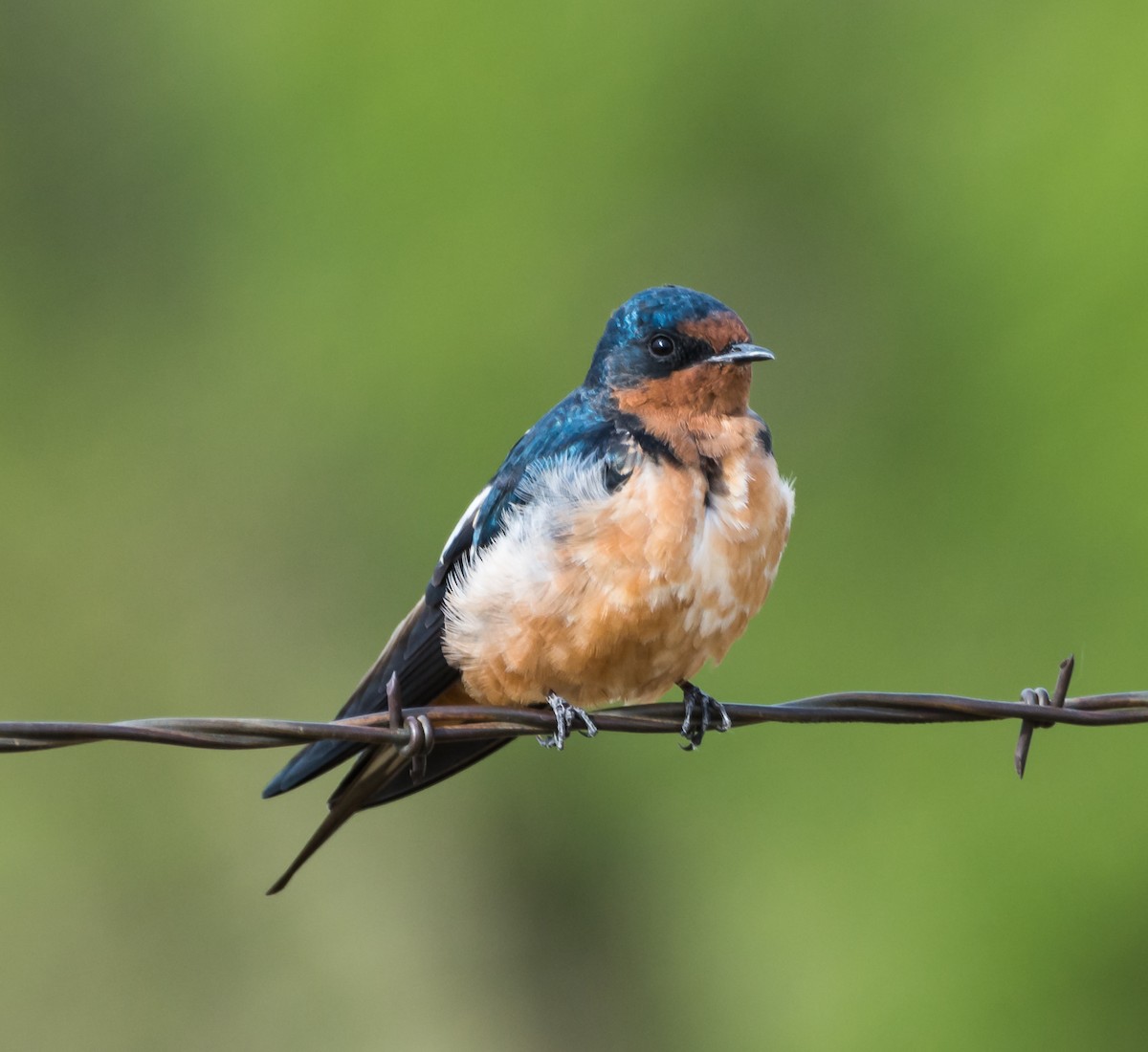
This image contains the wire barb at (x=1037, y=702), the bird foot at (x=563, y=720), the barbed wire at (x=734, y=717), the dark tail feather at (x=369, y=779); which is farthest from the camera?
the dark tail feather at (x=369, y=779)

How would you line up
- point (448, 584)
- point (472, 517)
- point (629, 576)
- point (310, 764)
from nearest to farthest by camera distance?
point (629, 576) < point (310, 764) < point (448, 584) < point (472, 517)

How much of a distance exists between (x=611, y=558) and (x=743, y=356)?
0.76 m

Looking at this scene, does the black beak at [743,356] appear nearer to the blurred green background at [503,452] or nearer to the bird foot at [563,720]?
the bird foot at [563,720]

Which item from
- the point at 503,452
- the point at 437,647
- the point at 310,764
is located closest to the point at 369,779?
the point at 310,764

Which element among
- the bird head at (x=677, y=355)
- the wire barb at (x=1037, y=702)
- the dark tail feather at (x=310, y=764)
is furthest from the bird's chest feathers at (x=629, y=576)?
the wire barb at (x=1037, y=702)

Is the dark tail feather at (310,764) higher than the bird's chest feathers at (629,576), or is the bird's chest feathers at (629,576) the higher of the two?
the bird's chest feathers at (629,576)

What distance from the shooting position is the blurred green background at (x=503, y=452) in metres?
7.85

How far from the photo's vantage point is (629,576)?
3891 millimetres

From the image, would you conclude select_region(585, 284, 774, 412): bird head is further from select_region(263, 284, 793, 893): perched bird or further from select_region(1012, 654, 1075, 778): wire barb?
select_region(1012, 654, 1075, 778): wire barb

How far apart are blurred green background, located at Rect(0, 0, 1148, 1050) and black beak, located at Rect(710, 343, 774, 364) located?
391cm

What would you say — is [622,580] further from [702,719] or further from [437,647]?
[437,647]

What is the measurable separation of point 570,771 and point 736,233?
11.2ft

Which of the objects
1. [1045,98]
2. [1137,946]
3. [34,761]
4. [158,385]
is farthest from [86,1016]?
[1045,98]

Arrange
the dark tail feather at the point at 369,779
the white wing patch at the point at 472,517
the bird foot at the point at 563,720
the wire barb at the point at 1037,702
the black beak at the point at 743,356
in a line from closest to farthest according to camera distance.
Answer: the wire barb at the point at 1037,702 → the bird foot at the point at 563,720 → the dark tail feather at the point at 369,779 → the black beak at the point at 743,356 → the white wing patch at the point at 472,517
